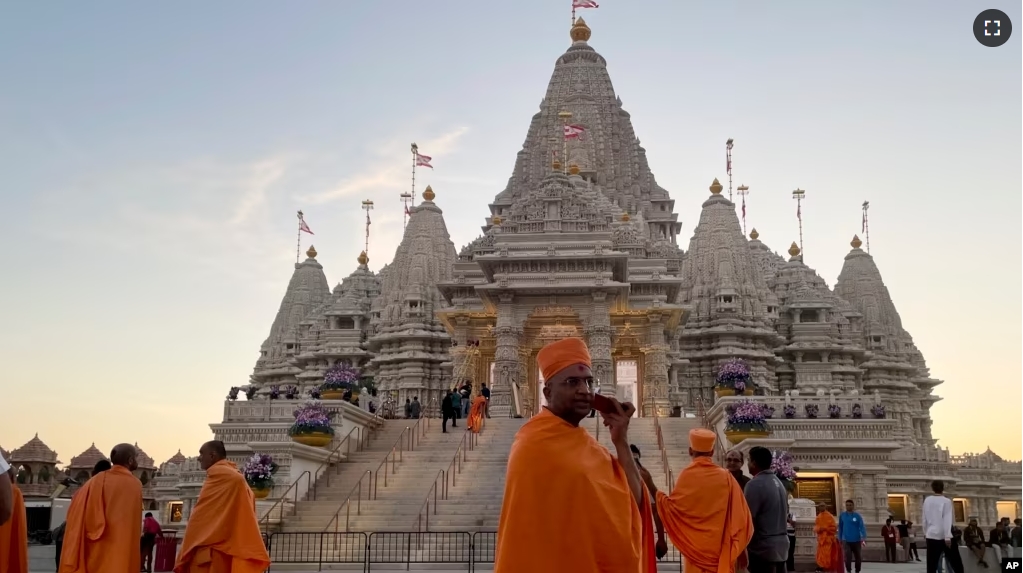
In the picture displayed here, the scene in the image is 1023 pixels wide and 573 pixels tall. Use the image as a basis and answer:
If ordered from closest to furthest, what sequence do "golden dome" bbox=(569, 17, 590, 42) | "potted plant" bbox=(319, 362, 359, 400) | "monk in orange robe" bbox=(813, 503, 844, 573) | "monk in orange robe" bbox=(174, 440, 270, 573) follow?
1. "monk in orange robe" bbox=(174, 440, 270, 573)
2. "monk in orange robe" bbox=(813, 503, 844, 573)
3. "potted plant" bbox=(319, 362, 359, 400)
4. "golden dome" bbox=(569, 17, 590, 42)

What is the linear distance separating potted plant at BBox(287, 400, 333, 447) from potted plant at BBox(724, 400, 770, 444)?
30.2ft

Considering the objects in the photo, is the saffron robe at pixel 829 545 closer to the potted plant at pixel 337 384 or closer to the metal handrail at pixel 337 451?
the metal handrail at pixel 337 451

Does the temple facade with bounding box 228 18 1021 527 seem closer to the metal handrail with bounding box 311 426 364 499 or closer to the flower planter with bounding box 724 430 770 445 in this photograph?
the flower planter with bounding box 724 430 770 445

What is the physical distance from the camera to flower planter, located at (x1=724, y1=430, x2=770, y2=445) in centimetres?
2273

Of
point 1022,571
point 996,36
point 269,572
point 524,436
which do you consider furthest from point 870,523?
point 524,436

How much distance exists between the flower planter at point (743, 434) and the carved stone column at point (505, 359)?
10938 mm

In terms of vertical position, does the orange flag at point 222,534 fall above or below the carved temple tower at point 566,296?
below

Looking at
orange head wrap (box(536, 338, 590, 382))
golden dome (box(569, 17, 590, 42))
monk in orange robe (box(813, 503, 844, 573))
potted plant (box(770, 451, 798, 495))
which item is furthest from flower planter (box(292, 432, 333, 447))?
golden dome (box(569, 17, 590, 42))

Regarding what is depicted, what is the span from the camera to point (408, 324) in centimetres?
4909

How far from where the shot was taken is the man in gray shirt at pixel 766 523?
8719 mm

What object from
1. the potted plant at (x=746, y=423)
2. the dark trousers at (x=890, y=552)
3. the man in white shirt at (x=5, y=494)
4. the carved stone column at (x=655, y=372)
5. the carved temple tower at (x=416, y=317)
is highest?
the carved temple tower at (x=416, y=317)

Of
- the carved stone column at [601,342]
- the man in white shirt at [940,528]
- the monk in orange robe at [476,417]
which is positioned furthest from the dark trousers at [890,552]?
the carved stone column at [601,342]

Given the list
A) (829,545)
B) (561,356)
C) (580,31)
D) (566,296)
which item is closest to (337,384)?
(566,296)

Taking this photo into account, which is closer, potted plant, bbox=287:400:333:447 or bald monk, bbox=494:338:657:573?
bald monk, bbox=494:338:657:573
